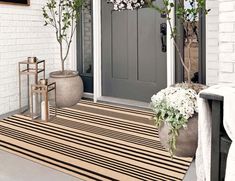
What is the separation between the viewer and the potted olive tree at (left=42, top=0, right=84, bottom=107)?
12.1 ft

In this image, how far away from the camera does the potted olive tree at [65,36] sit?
3693 millimetres

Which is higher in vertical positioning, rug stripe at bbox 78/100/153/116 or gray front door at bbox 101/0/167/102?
gray front door at bbox 101/0/167/102

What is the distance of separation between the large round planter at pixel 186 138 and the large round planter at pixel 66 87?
5.76 feet

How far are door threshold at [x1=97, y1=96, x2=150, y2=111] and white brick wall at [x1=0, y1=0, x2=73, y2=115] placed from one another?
3.40 ft

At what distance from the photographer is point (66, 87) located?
368cm

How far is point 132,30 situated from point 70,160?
2132mm

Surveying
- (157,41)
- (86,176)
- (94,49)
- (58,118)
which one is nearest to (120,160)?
(86,176)

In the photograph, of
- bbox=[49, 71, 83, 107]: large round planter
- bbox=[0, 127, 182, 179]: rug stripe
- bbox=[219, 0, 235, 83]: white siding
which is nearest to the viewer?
A: bbox=[0, 127, 182, 179]: rug stripe

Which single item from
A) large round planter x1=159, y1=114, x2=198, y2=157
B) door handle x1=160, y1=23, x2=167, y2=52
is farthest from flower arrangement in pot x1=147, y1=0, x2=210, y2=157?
door handle x1=160, y1=23, x2=167, y2=52

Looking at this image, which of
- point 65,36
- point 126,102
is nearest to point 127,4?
point 65,36

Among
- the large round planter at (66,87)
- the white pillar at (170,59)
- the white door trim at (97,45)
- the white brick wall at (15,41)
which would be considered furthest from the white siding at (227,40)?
the white brick wall at (15,41)

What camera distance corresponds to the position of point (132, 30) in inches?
152

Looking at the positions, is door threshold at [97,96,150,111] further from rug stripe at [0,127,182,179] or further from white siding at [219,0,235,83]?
white siding at [219,0,235,83]

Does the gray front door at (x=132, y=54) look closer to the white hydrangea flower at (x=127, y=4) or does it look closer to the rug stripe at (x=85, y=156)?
the white hydrangea flower at (x=127, y=4)
